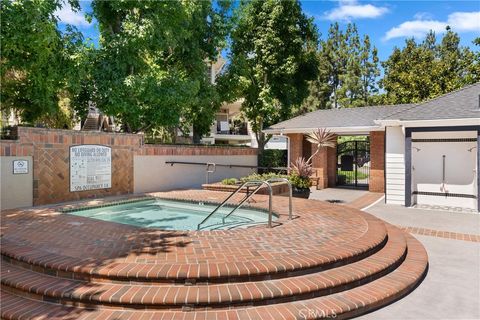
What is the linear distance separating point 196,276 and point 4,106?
38.4ft

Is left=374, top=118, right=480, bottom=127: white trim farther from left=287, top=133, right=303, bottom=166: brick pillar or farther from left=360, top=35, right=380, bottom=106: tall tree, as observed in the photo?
left=360, top=35, right=380, bottom=106: tall tree

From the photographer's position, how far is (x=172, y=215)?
931 centimetres

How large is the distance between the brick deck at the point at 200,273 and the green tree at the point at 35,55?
557 centimetres

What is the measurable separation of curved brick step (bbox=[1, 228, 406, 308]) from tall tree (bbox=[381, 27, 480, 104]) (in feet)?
76.7

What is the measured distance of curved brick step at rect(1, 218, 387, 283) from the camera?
4.11m

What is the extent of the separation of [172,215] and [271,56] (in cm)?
1441

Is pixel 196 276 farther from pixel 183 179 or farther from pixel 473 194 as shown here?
pixel 473 194

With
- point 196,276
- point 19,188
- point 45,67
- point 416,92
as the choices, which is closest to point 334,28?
point 416,92

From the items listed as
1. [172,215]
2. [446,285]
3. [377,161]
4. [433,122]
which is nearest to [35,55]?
[172,215]

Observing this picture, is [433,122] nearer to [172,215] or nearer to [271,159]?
[172,215]

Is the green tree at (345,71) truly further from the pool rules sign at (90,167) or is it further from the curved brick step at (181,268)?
the curved brick step at (181,268)

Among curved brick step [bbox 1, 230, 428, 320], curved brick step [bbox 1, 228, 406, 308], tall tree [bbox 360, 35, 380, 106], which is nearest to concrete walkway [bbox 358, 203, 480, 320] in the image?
curved brick step [bbox 1, 230, 428, 320]

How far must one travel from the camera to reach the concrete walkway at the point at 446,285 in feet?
13.5

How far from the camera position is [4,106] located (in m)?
11.9
